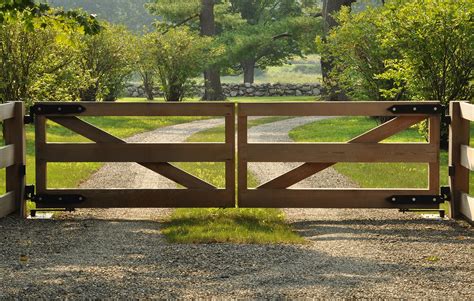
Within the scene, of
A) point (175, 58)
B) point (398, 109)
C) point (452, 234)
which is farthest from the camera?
point (175, 58)

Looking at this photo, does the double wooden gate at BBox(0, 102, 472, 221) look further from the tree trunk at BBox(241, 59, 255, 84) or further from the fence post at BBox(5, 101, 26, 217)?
the tree trunk at BBox(241, 59, 255, 84)

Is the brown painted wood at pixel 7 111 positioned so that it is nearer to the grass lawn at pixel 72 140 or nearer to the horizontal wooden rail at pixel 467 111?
the grass lawn at pixel 72 140

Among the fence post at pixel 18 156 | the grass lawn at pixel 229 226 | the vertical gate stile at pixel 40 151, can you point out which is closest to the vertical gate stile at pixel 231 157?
the grass lawn at pixel 229 226

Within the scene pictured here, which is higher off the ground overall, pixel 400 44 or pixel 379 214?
pixel 400 44

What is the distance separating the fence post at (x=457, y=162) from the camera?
1063 cm

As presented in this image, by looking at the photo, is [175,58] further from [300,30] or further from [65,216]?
[65,216]

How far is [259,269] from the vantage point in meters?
7.56

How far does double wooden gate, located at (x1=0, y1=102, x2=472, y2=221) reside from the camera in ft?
34.2

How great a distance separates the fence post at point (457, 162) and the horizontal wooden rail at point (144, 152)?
262cm

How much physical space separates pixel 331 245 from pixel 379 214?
2.39m

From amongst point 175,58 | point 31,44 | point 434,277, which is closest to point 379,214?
point 434,277

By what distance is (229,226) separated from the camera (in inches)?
388

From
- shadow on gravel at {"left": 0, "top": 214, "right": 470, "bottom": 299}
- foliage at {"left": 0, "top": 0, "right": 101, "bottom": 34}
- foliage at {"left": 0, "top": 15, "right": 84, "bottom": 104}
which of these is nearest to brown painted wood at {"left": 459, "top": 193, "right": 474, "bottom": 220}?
shadow on gravel at {"left": 0, "top": 214, "right": 470, "bottom": 299}

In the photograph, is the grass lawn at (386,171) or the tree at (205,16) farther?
the tree at (205,16)
